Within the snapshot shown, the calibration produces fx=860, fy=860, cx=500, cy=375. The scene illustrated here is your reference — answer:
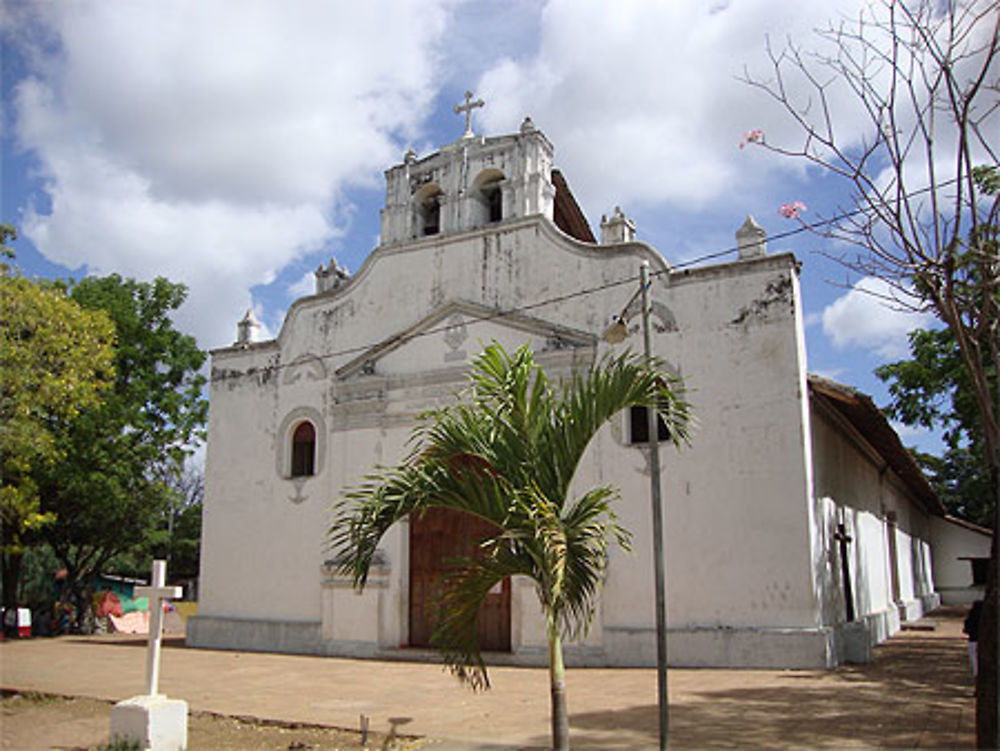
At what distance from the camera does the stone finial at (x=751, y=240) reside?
1300cm

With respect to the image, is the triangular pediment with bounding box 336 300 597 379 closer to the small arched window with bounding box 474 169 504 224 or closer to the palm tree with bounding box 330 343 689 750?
the small arched window with bounding box 474 169 504 224

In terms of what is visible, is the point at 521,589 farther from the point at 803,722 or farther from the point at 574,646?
the point at 803,722

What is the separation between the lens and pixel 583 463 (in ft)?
44.4

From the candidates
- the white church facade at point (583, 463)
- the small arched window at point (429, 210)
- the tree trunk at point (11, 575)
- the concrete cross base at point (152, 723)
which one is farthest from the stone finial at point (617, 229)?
the tree trunk at point (11, 575)

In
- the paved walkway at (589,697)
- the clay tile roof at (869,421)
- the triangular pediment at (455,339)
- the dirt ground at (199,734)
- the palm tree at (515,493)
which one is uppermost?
the triangular pediment at (455,339)

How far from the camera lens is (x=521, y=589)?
1354 centimetres

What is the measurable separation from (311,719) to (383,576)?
6.10 meters

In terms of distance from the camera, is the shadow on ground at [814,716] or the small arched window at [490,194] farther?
the small arched window at [490,194]

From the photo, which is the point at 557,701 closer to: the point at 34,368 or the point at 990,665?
the point at 990,665

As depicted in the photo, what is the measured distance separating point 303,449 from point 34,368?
484cm

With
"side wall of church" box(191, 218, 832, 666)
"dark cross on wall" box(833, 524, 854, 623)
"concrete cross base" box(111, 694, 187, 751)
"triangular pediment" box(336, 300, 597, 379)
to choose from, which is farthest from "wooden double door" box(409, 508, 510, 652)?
"concrete cross base" box(111, 694, 187, 751)

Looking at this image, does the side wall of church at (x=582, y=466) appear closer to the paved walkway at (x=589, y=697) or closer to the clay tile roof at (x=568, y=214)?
the paved walkway at (x=589, y=697)

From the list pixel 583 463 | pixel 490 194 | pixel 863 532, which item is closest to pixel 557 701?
pixel 583 463

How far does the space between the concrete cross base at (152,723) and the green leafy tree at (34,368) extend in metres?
7.18
